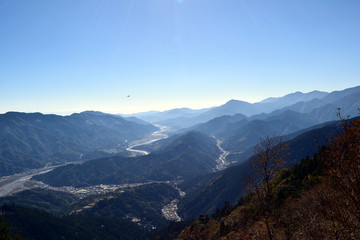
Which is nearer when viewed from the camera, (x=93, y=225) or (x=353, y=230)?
(x=353, y=230)

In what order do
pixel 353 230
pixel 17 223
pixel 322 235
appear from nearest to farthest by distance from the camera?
pixel 353 230 < pixel 322 235 < pixel 17 223

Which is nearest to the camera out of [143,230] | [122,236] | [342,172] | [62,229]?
[342,172]

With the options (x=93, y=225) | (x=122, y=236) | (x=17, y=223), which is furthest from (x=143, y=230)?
(x=17, y=223)

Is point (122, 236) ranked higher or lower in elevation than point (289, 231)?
lower

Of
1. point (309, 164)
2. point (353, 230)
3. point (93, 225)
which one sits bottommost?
point (93, 225)

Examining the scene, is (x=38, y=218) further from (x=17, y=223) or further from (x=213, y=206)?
(x=213, y=206)

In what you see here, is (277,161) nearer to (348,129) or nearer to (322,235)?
(322,235)

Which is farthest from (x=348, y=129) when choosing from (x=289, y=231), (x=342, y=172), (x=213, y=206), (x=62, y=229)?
(x=213, y=206)

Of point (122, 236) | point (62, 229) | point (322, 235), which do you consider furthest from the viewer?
point (122, 236)

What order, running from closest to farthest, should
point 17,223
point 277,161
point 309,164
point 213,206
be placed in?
point 277,161
point 309,164
point 17,223
point 213,206
